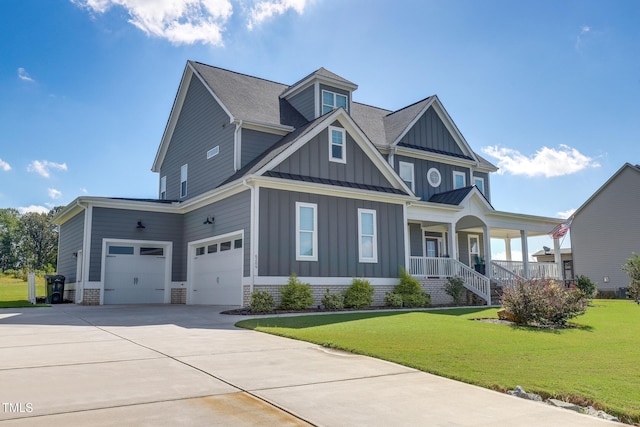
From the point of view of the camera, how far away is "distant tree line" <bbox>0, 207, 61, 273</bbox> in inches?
2562

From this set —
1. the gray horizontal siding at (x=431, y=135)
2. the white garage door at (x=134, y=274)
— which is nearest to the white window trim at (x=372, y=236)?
the gray horizontal siding at (x=431, y=135)

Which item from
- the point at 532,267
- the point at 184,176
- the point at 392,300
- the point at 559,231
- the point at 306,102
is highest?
the point at 306,102

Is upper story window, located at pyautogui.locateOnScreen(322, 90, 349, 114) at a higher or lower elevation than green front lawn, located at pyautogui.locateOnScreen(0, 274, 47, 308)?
higher

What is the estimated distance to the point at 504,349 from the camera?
8.45m

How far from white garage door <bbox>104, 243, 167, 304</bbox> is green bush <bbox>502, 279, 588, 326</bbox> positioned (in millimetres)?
13292

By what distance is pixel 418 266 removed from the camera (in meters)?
20.3

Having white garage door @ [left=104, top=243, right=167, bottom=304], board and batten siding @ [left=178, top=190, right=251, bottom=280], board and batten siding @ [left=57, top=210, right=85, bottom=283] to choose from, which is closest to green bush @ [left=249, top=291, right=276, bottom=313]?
board and batten siding @ [left=178, top=190, right=251, bottom=280]

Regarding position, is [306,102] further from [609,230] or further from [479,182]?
[609,230]

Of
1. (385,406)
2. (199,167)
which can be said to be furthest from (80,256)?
(385,406)

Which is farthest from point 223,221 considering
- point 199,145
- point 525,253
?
point 525,253

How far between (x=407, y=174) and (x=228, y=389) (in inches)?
759

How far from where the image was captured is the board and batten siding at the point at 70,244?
795 inches

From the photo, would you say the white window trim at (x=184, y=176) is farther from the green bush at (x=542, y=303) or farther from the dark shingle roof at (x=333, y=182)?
the green bush at (x=542, y=303)

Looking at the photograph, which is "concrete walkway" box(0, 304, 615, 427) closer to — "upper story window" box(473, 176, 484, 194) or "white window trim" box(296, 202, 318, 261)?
"white window trim" box(296, 202, 318, 261)
